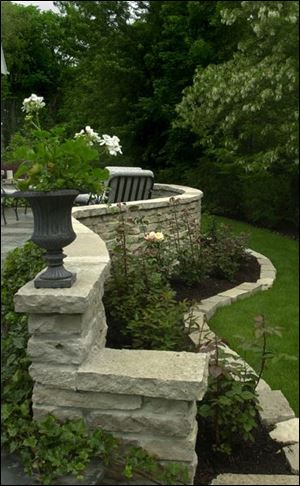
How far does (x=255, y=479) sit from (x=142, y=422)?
1.72 feet

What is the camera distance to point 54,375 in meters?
2.10

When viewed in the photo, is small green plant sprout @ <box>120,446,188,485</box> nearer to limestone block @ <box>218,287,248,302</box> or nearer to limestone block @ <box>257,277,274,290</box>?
limestone block @ <box>218,287,248,302</box>

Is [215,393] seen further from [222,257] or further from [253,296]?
[222,257]

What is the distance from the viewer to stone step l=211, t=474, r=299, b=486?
216cm

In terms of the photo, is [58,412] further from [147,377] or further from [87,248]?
[87,248]

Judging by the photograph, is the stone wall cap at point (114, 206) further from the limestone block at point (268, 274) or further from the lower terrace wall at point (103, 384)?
the lower terrace wall at point (103, 384)

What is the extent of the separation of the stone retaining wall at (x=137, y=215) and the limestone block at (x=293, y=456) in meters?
2.70

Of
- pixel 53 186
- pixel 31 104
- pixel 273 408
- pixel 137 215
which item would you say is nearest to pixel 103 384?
pixel 53 186

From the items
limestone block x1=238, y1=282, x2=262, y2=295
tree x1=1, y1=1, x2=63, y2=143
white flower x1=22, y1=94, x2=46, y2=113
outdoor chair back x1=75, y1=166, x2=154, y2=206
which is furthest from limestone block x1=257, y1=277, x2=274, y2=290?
white flower x1=22, y1=94, x2=46, y2=113

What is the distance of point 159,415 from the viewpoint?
6.77ft

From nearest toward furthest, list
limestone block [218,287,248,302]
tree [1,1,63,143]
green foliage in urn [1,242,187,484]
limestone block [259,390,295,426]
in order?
1. green foliage in urn [1,242,187,484]
2. limestone block [259,390,295,426]
3. tree [1,1,63,143]
4. limestone block [218,287,248,302]

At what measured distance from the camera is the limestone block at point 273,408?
103 inches

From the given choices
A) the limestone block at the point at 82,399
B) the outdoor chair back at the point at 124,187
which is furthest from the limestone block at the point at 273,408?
the outdoor chair back at the point at 124,187

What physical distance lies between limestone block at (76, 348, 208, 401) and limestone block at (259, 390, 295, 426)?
642 mm
